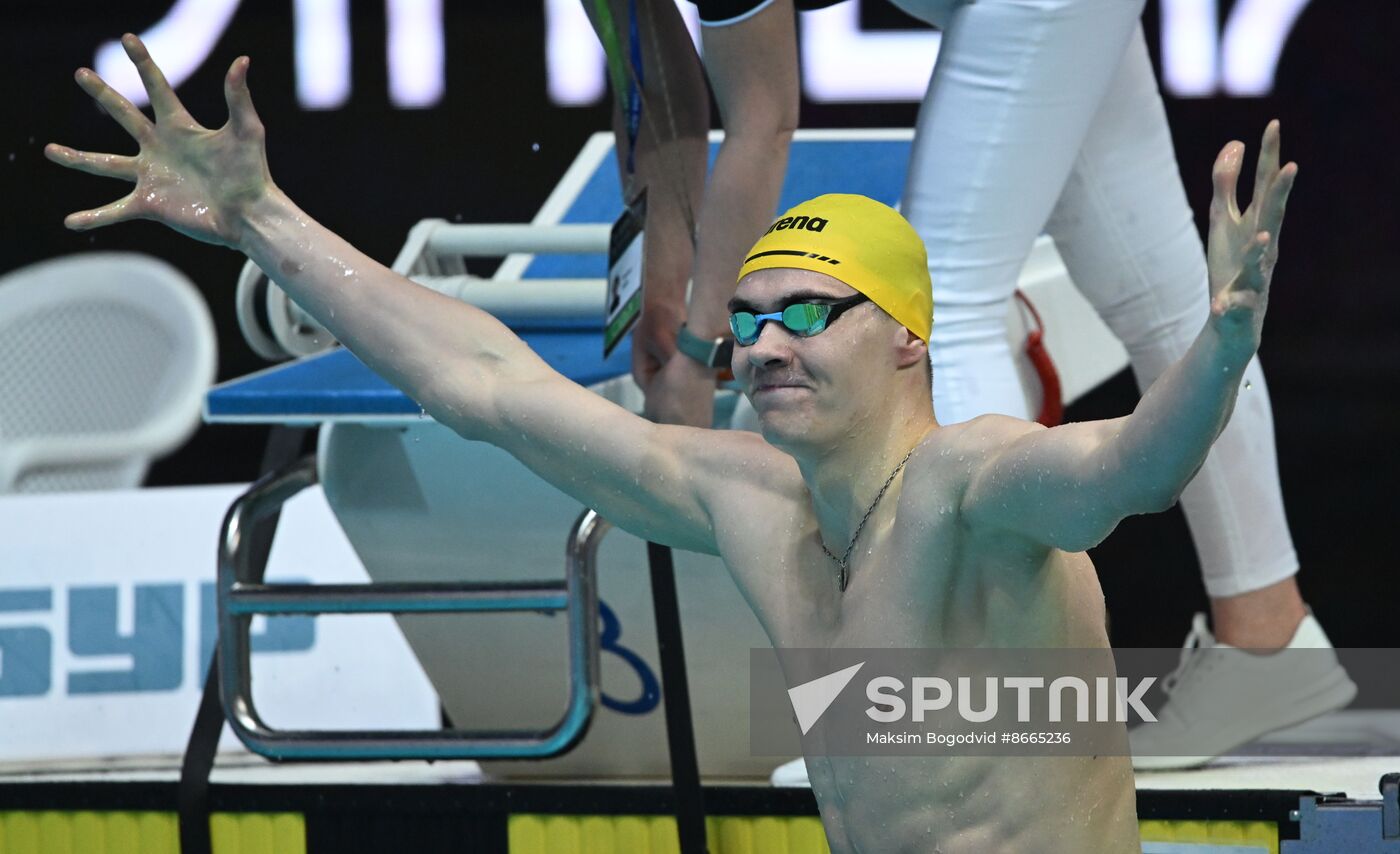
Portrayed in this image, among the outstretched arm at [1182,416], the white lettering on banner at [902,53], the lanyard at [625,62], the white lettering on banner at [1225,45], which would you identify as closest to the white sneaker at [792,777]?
the lanyard at [625,62]

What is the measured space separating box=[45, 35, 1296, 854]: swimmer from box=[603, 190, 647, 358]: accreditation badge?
31cm

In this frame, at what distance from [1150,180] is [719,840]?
0.97m

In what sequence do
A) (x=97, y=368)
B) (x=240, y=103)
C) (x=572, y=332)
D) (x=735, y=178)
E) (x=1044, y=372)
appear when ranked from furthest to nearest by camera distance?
(x=97, y=368), (x=572, y=332), (x=1044, y=372), (x=735, y=178), (x=240, y=103)

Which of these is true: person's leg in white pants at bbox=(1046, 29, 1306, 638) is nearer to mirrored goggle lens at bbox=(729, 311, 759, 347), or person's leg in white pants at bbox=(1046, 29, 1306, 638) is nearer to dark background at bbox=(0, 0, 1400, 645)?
mirrored goggle lens at bbox=(729, 311, 759, 347)

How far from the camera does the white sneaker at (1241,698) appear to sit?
87.0 inches

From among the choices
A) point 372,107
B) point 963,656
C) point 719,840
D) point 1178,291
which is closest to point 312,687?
point 719,840

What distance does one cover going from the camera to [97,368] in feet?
13.6

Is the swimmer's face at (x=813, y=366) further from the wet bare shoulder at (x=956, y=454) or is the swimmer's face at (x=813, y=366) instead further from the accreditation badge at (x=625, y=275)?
the accreditation badge at (x=625, y=275)

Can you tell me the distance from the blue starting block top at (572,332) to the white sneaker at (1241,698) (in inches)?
31.7

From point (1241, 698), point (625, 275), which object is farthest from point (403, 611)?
point (1241, 698)

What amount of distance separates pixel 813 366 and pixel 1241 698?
1130mm

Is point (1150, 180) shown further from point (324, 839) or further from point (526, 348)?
point (324, 839)

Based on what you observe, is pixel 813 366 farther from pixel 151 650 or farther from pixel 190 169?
pixel 151 650

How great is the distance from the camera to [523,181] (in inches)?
144
